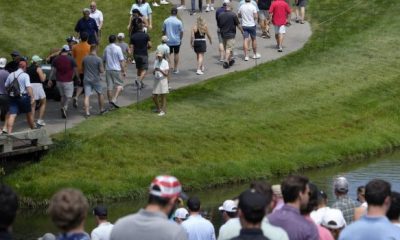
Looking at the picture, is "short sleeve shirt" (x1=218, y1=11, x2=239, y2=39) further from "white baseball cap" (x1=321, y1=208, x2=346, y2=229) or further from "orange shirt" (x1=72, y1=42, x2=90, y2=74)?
"white baseball cap" (x1=321, y1=208, x2=346, y2=229)

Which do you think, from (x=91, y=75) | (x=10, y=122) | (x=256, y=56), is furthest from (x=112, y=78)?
(x=256, y=56)

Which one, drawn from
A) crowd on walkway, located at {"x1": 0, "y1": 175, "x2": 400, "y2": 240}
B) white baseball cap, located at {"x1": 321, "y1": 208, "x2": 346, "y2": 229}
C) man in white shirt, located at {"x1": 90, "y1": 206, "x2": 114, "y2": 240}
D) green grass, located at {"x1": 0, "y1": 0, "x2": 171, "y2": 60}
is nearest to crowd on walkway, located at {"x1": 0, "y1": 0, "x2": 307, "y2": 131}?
green grass, located at {"x1": 0, "y1": 0, "x2": 171, "y2": 60}

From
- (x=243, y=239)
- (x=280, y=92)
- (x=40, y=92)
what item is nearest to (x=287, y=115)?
(x=280, y=92)

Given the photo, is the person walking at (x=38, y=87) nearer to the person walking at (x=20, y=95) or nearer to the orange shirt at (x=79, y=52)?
the person walking at (x=20, y=95)

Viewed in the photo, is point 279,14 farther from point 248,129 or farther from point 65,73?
point 65,73

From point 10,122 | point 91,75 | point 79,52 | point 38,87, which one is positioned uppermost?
point 79,52

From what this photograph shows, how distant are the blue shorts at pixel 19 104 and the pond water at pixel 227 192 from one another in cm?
271

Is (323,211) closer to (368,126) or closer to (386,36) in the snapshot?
(368,126)

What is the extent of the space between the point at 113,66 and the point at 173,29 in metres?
3.74

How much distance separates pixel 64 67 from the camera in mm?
25297

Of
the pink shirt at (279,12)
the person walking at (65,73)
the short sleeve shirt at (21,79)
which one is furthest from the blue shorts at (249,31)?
the short sleeve shirt at (21,79)

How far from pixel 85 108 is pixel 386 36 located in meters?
14.4

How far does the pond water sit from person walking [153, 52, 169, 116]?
359 centimetres

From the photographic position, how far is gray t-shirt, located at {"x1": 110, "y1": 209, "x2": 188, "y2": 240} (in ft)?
27.1
